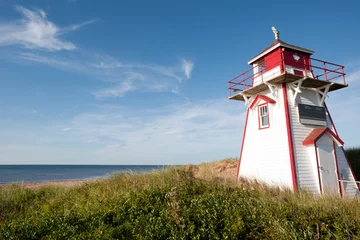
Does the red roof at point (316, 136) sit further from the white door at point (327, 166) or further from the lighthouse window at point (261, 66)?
the lighthouse window at point (261, 66)

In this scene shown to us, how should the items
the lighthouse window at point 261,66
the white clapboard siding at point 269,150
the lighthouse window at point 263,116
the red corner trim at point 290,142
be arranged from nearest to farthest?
1. the red corner trim at point 290,142
2. the white clapboard siding at point 269,150
3. the lighthouse window at point 263,116
4. the lighthouse window at point 261,66

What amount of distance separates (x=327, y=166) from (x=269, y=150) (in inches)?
118

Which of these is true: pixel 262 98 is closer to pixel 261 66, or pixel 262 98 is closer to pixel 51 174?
pixel 261 66

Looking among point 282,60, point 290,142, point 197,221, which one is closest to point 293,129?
point 290,142

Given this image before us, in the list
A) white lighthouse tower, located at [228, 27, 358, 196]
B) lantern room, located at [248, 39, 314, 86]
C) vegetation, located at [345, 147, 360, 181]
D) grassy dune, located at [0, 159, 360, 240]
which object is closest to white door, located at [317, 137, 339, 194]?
white lighthouse tower, located at [228, 27, 358, 196]

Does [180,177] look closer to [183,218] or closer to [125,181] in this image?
[125,181]

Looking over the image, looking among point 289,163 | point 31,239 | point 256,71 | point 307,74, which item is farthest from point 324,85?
point 31,239

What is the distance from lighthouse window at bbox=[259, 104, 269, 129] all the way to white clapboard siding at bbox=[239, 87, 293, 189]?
0.93 feet

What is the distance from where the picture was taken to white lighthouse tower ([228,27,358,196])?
1165 centimetres

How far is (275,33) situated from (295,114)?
218 inches

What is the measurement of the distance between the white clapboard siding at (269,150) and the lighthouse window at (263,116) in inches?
11.2

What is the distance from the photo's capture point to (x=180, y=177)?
447 inches

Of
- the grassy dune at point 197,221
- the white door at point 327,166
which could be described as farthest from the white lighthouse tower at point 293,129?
the grassy dune at point 197,221

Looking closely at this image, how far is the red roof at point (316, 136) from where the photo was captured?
38.3 feet
